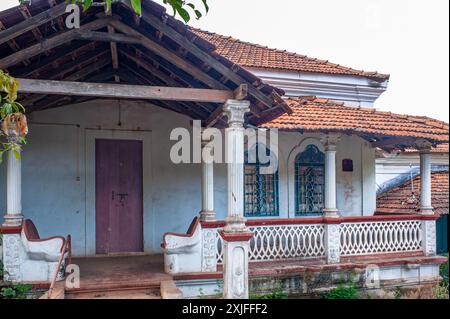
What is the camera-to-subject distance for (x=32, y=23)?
481 centimetres

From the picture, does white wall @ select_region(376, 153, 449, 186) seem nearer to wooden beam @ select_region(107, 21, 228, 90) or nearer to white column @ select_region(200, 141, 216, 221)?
white column @ select_region(200, 141, 216, 221)

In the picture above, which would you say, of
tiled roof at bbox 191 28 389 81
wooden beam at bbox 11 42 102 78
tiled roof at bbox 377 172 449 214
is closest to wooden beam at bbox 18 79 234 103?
wooden beam at bbox 11 42 102 78

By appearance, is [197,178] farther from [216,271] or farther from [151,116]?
[216,271]

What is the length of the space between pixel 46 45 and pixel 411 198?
10.4m

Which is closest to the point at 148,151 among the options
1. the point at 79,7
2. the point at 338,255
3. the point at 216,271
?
the point at 216,271

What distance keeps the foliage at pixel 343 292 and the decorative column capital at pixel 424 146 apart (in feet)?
12.1

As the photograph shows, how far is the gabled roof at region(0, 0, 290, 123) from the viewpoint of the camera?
497 cm

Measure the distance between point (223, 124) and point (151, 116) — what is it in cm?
216

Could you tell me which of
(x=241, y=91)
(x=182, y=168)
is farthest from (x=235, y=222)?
(x=182, y=168)

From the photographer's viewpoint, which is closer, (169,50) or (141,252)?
(169,50)

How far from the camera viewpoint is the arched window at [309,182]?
9750 mm

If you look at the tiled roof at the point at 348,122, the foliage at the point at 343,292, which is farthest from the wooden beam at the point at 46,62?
the foliage at the point at 343,292

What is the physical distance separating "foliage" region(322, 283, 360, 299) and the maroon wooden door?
414 centimetres

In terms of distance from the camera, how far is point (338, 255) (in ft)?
25.7
